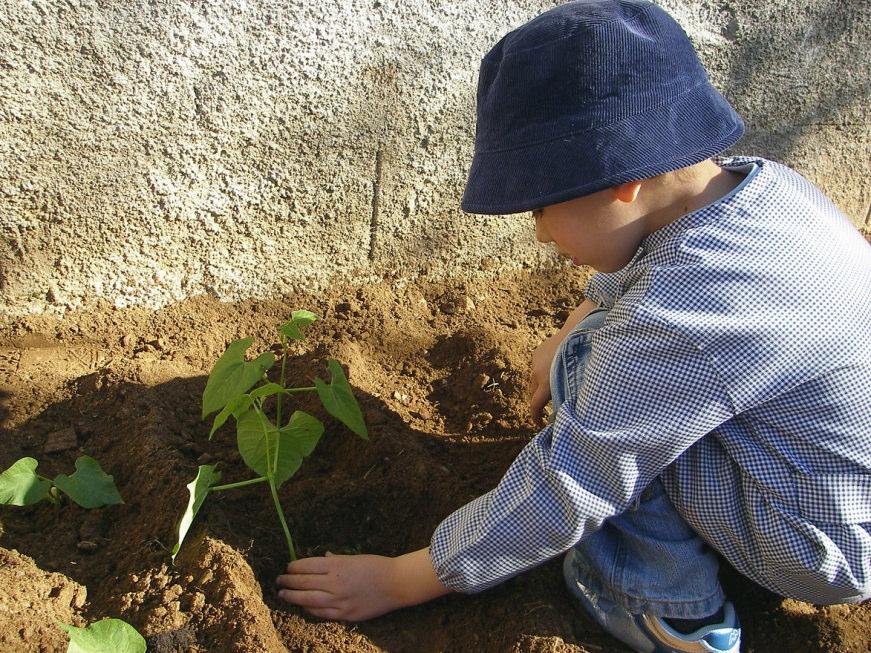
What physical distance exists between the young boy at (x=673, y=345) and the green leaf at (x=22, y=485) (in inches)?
29.3

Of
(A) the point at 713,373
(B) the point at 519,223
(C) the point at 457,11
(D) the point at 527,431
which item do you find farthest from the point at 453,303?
(A) the point at 713,373

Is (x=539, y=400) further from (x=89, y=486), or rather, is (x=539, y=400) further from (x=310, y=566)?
(x=89, y=486)

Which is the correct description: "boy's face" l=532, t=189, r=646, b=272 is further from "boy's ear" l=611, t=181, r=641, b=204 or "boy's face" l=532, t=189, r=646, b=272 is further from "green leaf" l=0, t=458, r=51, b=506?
"green leaf" l=0, t=458, r=51, b=506

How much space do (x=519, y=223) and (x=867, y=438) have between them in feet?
4.09

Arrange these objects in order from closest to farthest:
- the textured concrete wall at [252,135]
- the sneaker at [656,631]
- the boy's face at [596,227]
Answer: the boy's face at [596,227] → the sneaker at [656,631] → the textured concrete wall at [252,135]

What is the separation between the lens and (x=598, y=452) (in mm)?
1349

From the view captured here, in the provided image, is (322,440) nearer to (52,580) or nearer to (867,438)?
(52,580)

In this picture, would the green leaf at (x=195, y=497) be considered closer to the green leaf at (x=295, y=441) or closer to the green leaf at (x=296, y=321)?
the green leaf at (x=295, y=441)

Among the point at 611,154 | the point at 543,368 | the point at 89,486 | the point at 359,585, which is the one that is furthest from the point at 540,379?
the point at 89,486

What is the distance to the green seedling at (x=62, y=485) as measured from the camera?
1588 millimetres

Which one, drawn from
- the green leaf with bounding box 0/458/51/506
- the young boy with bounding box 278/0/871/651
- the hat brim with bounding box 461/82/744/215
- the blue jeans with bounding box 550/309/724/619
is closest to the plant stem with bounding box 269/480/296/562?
the young boy with bounding box 278/0/871/651

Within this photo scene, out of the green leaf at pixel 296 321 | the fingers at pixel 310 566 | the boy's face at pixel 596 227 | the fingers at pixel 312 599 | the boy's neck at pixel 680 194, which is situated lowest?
the fingers at pixel 312 599

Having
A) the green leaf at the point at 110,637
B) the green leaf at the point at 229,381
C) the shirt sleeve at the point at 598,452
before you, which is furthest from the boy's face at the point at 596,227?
the green leaf at the point at 110,637

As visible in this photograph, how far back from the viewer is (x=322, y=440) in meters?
1.94
